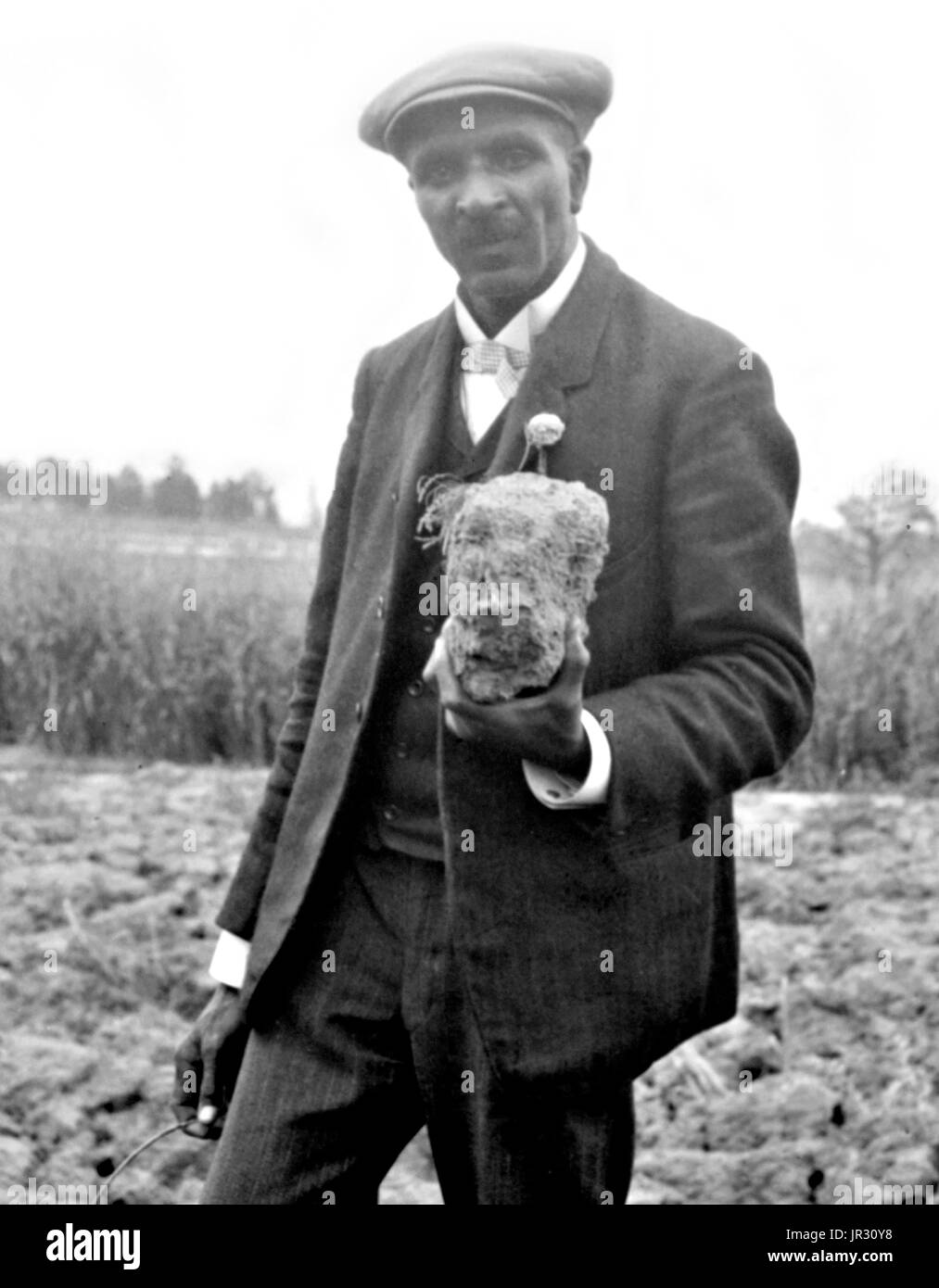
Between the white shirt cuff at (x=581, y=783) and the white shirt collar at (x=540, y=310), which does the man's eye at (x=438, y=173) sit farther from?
the white shirt cuff at (x=581, y=783)

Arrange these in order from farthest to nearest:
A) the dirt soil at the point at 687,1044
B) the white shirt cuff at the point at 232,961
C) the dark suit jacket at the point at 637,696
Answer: the dirt soil at the point at 687,1044 → the white shirt cuff at the point at 232,961 → the dark suit jacket at the point at 637,696

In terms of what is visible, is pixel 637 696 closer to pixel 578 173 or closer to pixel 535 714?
pixel 535 714

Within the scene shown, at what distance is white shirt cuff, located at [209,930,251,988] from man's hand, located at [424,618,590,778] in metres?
0.59

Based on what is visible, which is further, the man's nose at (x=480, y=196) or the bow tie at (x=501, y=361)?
the bow tie at (x=501, y=361)

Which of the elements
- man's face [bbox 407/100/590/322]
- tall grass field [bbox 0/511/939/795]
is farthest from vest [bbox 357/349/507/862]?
tall grass field [bbox 0/511/939/795]

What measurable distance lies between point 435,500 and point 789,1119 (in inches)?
87.9

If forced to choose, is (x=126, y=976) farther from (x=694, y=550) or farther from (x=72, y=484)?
(x=694, y=550)

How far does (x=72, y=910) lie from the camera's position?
4.71 m

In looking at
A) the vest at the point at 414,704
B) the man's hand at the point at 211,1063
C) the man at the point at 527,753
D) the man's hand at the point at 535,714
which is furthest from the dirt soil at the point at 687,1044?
the man's hand at the point at 535,714

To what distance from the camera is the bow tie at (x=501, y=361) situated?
194 cm
